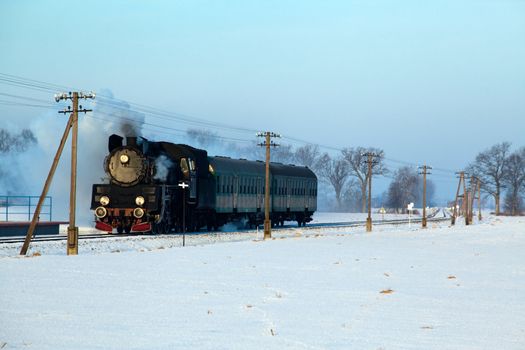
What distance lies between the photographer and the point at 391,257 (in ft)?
84.5

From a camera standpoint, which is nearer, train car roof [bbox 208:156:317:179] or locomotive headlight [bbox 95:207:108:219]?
locomotive headlight [bbox 95:207:108:219]

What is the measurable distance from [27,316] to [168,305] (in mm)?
2388

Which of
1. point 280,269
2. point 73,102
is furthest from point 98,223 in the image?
point 280,269

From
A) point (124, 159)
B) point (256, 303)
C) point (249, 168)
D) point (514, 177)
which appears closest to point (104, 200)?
point (124, 159)

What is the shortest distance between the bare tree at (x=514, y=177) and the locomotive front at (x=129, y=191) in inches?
4473

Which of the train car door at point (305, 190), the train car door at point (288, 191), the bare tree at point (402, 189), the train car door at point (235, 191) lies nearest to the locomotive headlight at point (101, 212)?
→ the train car door at point (235, 191)

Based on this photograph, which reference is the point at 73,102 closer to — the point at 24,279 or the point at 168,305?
the point at 24,279

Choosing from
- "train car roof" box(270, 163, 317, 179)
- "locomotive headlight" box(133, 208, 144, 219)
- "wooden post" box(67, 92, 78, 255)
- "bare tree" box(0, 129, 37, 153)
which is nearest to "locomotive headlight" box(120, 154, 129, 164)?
"locomotive headlight" box(133, 208, 144, 219)

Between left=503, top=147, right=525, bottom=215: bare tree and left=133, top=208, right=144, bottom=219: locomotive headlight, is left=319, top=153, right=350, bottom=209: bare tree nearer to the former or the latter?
left=503, top=147, right=525, bottom=215: bare tree

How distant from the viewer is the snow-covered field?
10.0m

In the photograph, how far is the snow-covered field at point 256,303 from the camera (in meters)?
10.0

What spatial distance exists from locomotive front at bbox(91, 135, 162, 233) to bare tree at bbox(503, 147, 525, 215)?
113607mm

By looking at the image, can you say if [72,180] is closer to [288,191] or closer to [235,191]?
[235,191]

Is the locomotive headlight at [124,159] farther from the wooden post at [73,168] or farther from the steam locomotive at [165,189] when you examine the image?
the wooden post at [73,168]
